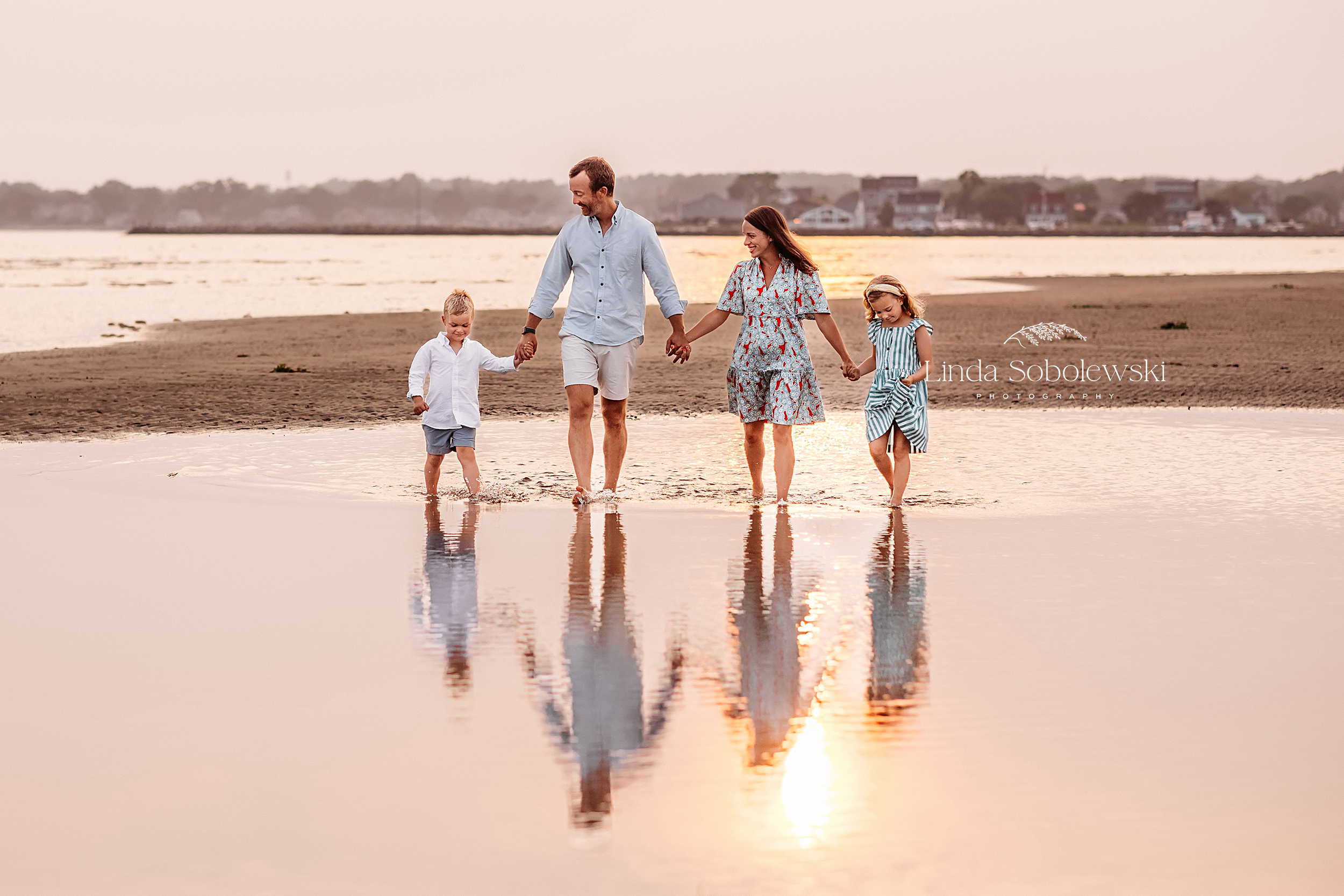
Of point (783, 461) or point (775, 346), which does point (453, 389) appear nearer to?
point (775, 346)

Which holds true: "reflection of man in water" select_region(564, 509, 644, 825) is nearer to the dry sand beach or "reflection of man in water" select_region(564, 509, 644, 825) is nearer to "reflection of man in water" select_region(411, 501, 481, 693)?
the dry sand beach

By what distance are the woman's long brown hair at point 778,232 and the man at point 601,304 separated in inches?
24.3

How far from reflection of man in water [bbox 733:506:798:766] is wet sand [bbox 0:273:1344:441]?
6959 millimetres

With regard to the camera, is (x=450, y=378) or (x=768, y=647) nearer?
(x=768, y=647)

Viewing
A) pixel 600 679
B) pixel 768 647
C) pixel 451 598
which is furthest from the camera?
pixel 451 598

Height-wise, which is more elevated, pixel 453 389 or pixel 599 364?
pixel 599 364

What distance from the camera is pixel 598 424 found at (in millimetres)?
13336

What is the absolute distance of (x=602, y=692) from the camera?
5.35m

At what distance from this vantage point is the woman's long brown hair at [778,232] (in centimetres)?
937

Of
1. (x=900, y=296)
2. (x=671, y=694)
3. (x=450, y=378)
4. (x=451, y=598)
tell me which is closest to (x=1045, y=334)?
(x=900, y=296)

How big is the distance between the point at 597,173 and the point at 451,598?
3.31 metres

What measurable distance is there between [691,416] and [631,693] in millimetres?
8901

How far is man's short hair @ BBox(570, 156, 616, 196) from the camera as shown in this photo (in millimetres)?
9148

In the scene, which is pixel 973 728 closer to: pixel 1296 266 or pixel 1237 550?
pixel 1237 550
